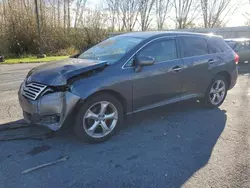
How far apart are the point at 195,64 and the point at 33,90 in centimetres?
309

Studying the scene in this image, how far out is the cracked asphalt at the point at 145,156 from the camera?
2.61 metres

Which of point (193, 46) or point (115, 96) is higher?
point (193, 46)

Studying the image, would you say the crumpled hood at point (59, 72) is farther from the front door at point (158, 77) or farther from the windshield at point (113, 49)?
the front door at point (158, 77)

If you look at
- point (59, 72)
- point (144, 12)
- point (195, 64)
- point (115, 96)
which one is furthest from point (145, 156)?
point (144, 12)

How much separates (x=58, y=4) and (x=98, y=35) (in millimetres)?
4861

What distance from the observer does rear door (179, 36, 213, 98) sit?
4.50 meters

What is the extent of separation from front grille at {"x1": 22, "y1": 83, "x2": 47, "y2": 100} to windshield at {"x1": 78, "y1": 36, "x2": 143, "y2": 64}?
112 cm

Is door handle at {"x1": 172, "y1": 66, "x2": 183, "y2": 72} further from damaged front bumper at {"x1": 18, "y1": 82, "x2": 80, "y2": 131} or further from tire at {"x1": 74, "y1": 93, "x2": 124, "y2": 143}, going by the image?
damaged front bumper at {"x1": 18, "y1": 82, "x2": 80, "y2": 131}

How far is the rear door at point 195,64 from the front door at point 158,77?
201 mm

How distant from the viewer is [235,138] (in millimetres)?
3713

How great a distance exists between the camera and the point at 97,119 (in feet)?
11.5

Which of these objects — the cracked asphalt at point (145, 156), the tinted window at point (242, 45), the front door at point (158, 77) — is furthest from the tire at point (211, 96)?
the tinted window at point (242, 45)

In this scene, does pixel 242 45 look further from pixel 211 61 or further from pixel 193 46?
pixel 193 46

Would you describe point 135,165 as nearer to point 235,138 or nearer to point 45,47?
point 235,138
